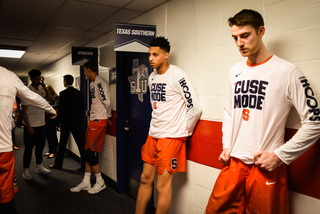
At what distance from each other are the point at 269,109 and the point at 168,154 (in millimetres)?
958

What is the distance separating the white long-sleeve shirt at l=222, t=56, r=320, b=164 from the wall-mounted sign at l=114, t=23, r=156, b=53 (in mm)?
1180

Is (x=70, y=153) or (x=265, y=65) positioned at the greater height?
(x=265, y=65)

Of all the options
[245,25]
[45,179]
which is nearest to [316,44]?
[245,25]

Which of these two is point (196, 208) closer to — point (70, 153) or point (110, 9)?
point (110, 9)

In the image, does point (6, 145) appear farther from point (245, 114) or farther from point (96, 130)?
point (245, 114)

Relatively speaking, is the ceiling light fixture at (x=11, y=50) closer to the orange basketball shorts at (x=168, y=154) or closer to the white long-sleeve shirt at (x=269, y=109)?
the orange basketball shorts at (x=168, y=154)

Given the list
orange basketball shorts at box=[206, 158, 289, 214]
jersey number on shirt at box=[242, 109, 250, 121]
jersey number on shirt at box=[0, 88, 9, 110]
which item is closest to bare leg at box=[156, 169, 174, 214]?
orange basketball shorts at box=[206, 158, 289, 214]

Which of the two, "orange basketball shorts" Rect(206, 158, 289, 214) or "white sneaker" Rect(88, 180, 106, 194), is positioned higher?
"orange basketball shorts" Rect(206, 158, 289, 214)

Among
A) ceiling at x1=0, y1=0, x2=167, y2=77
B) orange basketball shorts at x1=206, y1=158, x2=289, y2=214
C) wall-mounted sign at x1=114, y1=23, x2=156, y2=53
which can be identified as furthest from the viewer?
ceiling at x1=0, y1=0, x2=167, y2=77

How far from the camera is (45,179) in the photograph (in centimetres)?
369

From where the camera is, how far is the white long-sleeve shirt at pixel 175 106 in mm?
1941

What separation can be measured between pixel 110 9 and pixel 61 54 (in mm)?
3583

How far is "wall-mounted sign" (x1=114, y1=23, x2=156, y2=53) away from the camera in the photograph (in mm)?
2271

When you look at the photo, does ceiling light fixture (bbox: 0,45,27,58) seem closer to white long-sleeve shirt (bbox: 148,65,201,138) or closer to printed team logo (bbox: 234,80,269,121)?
white long-sleeve shirt (bbox: 148,65,201,138)
